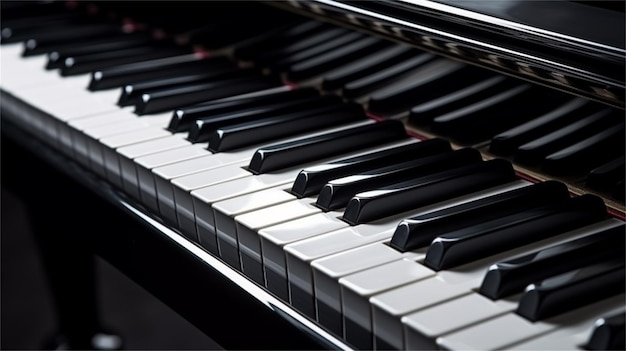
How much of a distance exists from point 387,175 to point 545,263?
0.23 metres

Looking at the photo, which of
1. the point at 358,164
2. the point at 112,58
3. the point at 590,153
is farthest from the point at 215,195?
the point at 112,58

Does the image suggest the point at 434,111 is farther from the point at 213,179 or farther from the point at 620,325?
the point at 620,325

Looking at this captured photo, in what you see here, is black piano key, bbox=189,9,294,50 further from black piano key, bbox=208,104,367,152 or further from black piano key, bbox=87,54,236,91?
black piano key, bbox=208,104,367,152

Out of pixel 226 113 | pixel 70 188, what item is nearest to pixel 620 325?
pixel 226 113

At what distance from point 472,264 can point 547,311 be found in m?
0.10

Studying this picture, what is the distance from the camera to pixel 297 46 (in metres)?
1.33

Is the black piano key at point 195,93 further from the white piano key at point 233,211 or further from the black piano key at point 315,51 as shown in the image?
the white piano key at point 233,211

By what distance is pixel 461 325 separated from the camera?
0.69 m

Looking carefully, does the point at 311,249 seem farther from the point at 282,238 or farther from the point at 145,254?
the point at 145,254

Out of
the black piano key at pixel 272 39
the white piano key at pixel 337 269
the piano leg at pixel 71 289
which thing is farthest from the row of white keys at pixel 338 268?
the piano leg at pixel 71 289

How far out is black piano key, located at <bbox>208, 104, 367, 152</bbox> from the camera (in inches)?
42.8

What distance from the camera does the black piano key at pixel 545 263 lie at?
0.72 meters

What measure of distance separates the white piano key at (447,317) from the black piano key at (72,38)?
1.03 m

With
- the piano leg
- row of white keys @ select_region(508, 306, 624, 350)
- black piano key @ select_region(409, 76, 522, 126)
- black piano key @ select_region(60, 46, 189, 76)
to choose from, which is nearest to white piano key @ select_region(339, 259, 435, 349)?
row of white keys @ select_region(508, 306, 624, 350)
